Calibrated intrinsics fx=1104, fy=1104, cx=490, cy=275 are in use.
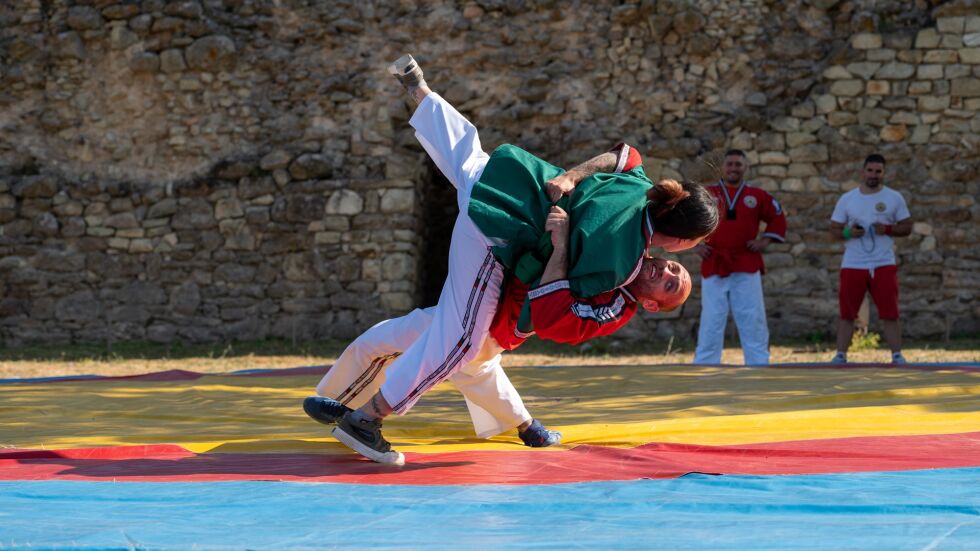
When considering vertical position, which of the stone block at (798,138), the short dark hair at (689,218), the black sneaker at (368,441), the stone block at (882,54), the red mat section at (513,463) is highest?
the stone block at (882,54)

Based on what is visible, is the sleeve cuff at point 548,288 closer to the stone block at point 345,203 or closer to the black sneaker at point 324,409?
the black sneaker at point 324,409

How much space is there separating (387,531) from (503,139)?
8.16 m

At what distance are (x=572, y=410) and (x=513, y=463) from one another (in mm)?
1612

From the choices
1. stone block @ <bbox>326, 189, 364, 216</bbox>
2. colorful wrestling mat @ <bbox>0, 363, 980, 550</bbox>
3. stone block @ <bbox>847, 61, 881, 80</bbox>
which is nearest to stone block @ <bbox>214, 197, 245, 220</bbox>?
stone block @ <bbox>326, 189, 364, 216</bbox>

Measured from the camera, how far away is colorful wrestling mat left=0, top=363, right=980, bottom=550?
8.30 ft

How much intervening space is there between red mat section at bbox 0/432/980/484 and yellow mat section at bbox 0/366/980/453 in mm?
204

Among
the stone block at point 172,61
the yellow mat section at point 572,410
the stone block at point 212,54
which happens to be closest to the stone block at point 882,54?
the yellow mat section at point 572,410

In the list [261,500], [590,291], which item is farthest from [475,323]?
[261,500]

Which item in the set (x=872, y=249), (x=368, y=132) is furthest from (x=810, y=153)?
(x=368, y=132)

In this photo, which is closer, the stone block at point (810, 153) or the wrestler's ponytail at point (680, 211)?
the wrestler's ponytail at point (680, 211)

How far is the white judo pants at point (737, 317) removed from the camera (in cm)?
762

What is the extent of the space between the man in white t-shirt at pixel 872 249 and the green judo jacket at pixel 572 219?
15.4 ft

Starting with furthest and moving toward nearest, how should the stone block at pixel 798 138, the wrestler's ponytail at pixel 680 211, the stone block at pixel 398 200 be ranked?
the stone block at pixel 398 200
the stone block at pixel 798 138
the wrestler's ponytail at pixel 680 211

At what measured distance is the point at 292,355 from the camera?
965 cm
